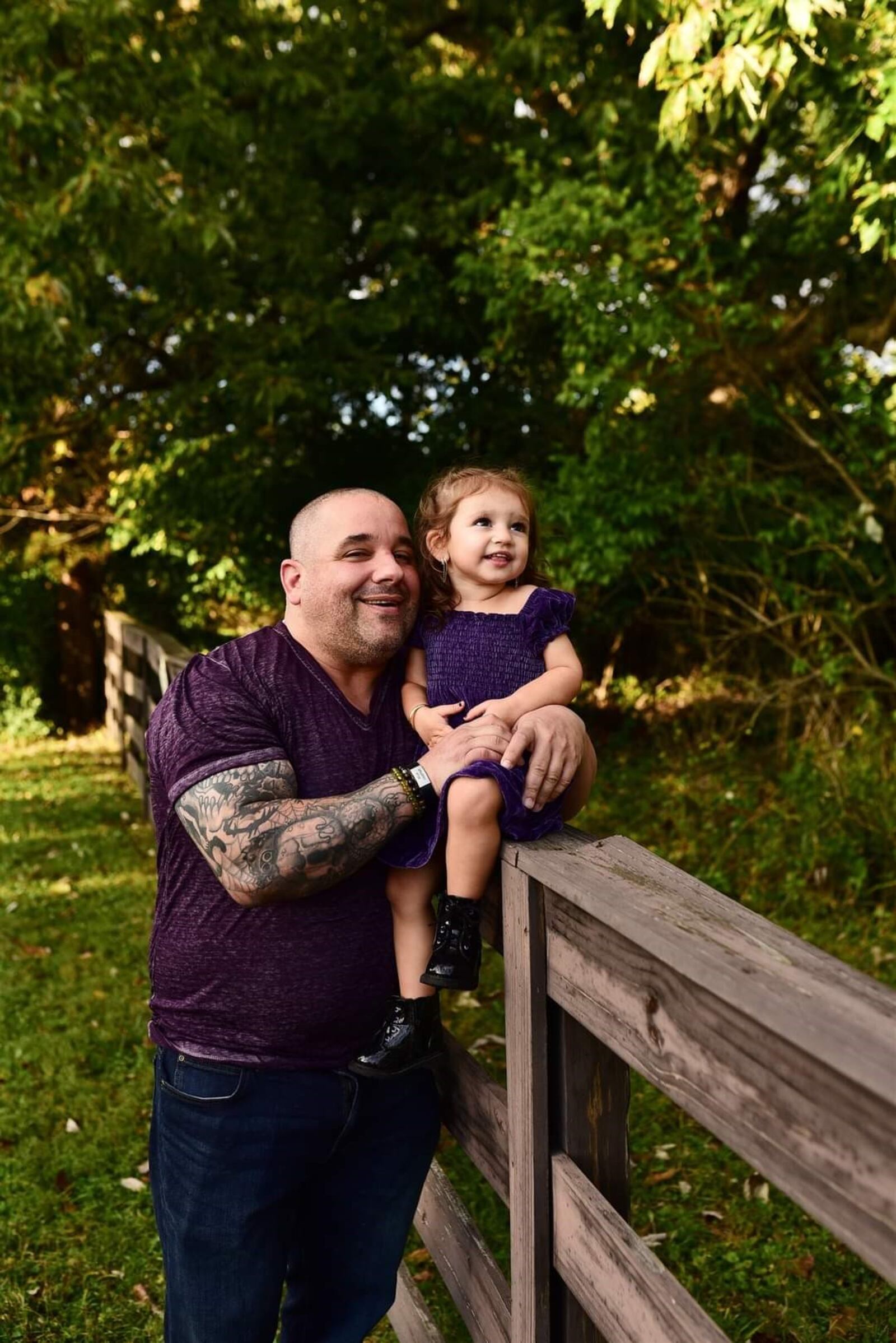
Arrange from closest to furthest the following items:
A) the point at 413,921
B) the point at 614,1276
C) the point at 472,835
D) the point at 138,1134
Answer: the point at 614,1276
the point at 472,835
the point at 413,921
the point at 138,1134

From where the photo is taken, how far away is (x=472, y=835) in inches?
79.0

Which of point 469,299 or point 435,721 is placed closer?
point 435,721

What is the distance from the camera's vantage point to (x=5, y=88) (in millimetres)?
6031

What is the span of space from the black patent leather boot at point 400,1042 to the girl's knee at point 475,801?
17.6 inches

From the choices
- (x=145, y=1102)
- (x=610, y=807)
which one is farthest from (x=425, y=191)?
(x=145, y=1102)

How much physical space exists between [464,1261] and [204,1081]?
0.78 m

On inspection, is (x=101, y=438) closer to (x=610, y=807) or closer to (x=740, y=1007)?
(x=610, y=807)

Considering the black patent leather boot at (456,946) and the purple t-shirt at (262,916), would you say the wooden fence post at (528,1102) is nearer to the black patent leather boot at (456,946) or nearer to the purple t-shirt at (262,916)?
the black patent leather boot at (456,946)

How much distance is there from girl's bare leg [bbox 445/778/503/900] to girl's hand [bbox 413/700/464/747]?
228mm

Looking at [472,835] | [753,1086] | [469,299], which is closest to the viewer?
[753,1086]

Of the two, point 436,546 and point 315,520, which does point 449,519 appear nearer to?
point 436,546

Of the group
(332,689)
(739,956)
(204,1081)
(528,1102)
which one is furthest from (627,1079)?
(332,689)

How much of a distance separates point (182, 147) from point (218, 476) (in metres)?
2.94

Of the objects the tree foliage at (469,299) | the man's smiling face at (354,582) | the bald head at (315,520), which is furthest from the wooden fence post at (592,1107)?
the tree foliage at (469,299)
